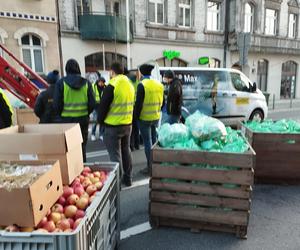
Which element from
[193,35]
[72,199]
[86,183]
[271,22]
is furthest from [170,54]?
[72,199]

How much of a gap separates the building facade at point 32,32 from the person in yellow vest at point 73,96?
837 cm

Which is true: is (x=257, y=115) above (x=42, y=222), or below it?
below

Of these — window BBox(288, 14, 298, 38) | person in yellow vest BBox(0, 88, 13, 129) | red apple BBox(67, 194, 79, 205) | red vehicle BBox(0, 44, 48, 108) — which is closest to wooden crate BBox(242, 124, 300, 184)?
red apple BBox(67, 194, 79, 205)

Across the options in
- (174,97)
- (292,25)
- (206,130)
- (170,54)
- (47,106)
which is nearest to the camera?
(206,130)

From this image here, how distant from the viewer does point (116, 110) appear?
12.6 feet

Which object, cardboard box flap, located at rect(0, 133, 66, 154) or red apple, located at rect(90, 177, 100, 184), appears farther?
red apple, located at rect(90, 177, 100, 184)

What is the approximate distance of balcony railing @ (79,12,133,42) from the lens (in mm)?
12453

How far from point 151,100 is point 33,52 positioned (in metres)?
9.00

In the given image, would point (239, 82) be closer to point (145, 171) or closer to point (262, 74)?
point (145, 171)

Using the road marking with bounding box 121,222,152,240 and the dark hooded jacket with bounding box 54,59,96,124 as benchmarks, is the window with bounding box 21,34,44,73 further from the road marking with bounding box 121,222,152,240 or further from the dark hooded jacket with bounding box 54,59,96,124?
the road marking with bounding box 121,222,152,240

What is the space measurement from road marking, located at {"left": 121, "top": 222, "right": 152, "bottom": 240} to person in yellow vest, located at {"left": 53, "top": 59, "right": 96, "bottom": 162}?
1669 millimetres

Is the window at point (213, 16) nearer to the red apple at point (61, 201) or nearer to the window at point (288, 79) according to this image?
the window at point (288, 79)

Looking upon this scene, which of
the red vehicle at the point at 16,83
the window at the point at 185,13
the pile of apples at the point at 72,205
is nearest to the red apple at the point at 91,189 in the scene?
the pile of apples at the point at 72,205

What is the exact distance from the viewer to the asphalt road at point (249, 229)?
290 centimetres
